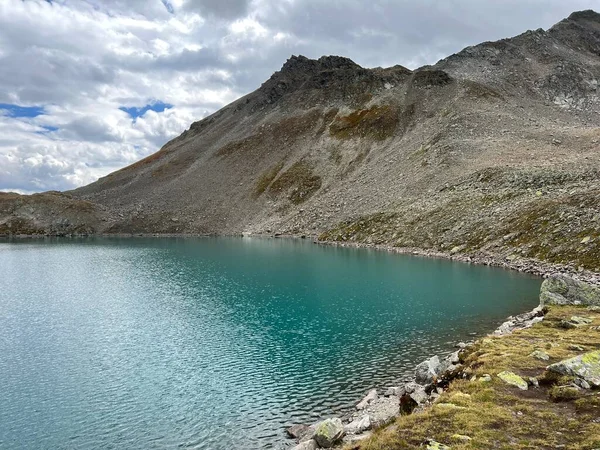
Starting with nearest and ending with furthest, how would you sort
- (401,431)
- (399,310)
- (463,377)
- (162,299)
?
(401,431) → (463,377) → (399,310) → (162,299)

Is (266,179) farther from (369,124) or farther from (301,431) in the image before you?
(301,431)

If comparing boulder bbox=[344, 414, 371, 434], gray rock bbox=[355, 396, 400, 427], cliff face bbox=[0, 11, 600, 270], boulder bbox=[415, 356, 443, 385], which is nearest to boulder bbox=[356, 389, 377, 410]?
gray rock bbox=[355, 396, 400, 427]

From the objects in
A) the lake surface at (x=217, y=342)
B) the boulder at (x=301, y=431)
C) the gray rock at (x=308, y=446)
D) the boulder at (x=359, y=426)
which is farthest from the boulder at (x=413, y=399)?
the gray rock at (x=308, y=446)

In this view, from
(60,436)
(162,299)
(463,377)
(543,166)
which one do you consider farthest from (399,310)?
(543,166)

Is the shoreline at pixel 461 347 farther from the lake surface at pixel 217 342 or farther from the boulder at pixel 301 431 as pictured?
the lake surface at pixel 217 342

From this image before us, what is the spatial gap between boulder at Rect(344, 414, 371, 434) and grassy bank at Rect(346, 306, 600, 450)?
2.07 metres

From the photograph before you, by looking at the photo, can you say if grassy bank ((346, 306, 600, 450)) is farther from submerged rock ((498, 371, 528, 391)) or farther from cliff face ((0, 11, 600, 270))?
cliff face ((0, 11, 600, 270))

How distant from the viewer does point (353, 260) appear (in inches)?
3526

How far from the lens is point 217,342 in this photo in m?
39.7

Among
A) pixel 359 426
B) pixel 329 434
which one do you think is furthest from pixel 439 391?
pixel 329 434

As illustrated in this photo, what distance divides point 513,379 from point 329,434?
939cm

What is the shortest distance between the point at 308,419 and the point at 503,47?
211165mm

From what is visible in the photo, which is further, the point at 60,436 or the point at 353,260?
the point at 353,260

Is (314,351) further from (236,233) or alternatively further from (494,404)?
(236,233)
